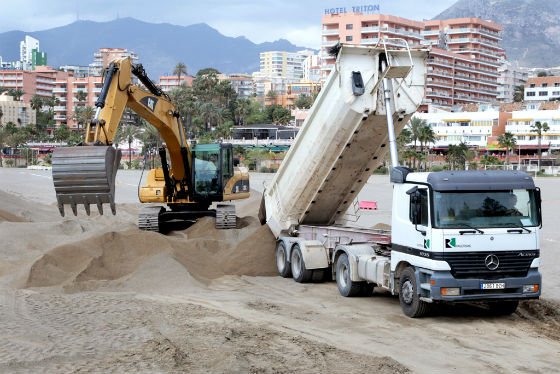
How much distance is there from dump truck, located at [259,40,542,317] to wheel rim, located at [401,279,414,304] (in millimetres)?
19

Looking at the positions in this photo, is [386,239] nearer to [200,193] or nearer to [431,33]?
[200,193]

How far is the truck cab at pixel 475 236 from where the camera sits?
12.7 m

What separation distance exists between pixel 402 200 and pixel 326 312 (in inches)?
102

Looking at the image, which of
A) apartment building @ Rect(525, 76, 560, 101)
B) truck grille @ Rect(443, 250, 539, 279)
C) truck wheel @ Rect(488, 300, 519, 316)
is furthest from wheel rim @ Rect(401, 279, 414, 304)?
apartment building @ Rect(525, 76, 560, 101)

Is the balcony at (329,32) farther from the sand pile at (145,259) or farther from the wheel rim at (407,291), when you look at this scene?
the wheel rim at (407,291)

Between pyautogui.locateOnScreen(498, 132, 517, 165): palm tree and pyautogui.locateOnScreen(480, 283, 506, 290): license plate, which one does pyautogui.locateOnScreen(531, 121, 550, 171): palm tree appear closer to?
pyautogui.locateOnScreen(498, 132, 517, 165): palm tree

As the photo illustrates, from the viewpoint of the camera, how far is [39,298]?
14.8 meters

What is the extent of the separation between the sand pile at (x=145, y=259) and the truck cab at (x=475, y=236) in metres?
6.45

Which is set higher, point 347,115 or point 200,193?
point 347,115

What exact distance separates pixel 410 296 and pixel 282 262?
6114 millimetres

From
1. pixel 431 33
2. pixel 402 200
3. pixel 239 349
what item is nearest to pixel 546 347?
pixel 402 200

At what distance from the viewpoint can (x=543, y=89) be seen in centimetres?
17962

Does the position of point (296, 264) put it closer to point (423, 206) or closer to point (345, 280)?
point (345, 280)

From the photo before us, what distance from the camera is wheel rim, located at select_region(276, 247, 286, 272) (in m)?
19.0
